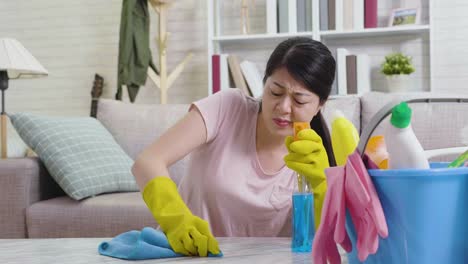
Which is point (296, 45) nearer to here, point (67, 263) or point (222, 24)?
point (67, 263)

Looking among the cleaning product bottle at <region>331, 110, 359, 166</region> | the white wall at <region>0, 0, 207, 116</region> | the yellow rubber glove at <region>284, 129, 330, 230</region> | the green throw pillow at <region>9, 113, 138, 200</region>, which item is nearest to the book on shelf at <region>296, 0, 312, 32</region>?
the white wall at <region>0, 0, 207, 116</region>

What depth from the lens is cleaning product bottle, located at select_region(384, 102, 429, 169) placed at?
64cm

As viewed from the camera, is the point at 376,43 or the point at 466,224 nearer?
the point at 466,224

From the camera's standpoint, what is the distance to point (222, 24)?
13.4ft

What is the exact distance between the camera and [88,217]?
2619mm

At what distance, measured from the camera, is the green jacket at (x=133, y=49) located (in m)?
3.74

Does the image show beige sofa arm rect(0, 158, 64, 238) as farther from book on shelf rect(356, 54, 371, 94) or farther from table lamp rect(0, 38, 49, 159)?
book on shelf rect(356, 54, 371, 94)

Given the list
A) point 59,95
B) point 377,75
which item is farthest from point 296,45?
point 59,95

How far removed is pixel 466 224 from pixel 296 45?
917 millimetres

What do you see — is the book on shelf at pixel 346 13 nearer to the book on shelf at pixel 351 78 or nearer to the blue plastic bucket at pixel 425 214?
the book on shelf at pixel 351 78

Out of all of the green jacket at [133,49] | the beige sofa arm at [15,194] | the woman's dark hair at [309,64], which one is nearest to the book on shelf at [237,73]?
the green jacket at [133,49]

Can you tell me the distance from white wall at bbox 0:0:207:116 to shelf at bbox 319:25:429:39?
812mm

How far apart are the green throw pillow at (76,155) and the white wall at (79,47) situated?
126cm

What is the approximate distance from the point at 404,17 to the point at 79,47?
78.3 inches
